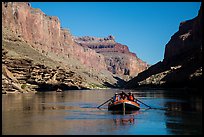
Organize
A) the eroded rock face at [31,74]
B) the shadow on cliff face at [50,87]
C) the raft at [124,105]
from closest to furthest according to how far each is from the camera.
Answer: the raft at [124,105] < the eroded rock face at [31,74] < the shadow on cliff face at [50,87]

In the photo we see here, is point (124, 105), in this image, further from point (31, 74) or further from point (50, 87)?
point (50, 87)

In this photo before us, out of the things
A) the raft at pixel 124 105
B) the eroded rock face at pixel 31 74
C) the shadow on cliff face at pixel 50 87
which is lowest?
the raft at pixel 124 105

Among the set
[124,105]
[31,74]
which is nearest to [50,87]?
[31,74]

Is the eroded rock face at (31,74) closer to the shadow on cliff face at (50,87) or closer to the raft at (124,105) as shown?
the shadow on cliff face at (50,87)

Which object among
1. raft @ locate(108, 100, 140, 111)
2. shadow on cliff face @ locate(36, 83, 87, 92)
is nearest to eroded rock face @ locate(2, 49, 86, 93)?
shadow on cliff face @ locate(36, 83, 87, 92)

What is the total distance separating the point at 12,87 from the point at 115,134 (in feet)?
294

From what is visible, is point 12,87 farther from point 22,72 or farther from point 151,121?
point 151,121

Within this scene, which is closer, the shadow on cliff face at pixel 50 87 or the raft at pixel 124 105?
the raft at pixel 124 105

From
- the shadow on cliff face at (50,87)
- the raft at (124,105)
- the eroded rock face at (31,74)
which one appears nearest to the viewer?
the raft at (124,105)

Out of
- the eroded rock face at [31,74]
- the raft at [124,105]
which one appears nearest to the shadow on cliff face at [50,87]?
the eroded rock face at [31,74]

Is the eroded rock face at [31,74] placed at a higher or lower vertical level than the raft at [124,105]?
higher

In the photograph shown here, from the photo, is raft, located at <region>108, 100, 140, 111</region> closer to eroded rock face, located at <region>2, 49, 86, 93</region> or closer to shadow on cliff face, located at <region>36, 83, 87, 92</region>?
eroded rock face, located at <region>2, 49, 86, 93</region>

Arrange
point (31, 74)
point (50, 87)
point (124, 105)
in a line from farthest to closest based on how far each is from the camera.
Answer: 1. point (50, 87)
2. point (31, 74)
3. point (124, 105)

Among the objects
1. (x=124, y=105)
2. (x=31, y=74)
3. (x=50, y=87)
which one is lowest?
(x=124, y=105)
